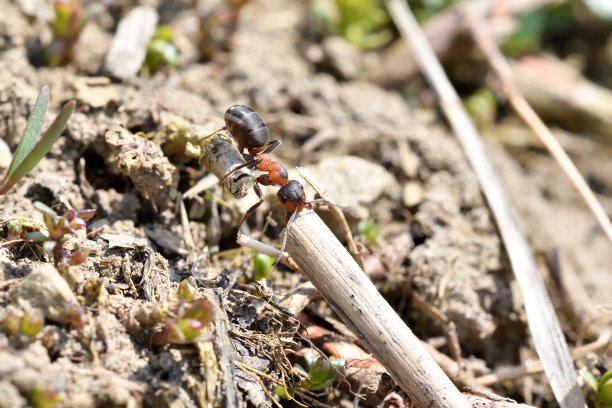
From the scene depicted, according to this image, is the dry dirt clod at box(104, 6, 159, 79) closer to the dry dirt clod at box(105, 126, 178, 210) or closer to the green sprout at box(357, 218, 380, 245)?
the dry dirt clod at box(105, 126, 178, 210)

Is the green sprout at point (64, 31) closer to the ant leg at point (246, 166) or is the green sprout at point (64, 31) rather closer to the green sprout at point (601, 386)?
the ant leg at point (246, 166)

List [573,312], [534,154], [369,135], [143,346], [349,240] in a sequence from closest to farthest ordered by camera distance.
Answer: [143,346], [349,240], [573,312], [369,135], [534,154]

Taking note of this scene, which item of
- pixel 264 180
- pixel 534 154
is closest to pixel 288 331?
pixel 264 180

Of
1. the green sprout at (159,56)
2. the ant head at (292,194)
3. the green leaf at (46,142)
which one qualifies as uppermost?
the green sprout at (159,56)

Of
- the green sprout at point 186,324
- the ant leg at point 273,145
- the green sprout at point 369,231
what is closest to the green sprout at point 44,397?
the green sprout at point 186,324

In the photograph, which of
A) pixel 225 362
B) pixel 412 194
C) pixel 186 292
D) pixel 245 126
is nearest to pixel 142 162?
pixel 245 126

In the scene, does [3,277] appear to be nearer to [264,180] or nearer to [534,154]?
[264,180]
